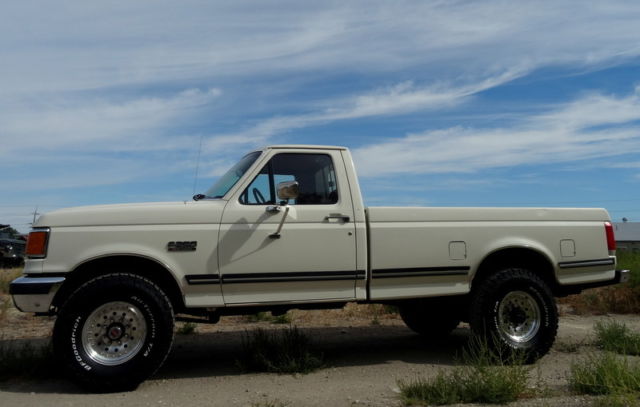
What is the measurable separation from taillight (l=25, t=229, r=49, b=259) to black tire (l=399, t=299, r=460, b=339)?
13.8 ft

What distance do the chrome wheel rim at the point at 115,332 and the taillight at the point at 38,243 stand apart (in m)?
0.70

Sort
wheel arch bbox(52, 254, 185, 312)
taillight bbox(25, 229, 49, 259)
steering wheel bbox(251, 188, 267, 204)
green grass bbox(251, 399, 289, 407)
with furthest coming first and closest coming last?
steering wheel bbox(251, 188, 267, 204) → wheel arch bbox(52, 254, 185, 312) → taillight bbox(25, 229, 49, 259) → green grass bbox(251, 399, 289, 407)

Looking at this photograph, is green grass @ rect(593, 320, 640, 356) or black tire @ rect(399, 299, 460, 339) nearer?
green grass @ rect(593, 320, 640, 356)

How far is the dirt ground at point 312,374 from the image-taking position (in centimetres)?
500

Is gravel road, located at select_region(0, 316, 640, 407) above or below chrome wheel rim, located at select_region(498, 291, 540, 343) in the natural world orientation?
below

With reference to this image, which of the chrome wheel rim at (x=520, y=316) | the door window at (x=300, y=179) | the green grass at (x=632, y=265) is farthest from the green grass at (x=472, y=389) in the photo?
the green grass at (x=632, y=265)

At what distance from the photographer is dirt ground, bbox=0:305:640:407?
16.4ft

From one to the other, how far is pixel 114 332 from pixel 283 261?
1.65 meters

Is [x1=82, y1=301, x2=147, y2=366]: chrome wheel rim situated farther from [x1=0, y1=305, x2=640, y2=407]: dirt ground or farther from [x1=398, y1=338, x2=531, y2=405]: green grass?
[x1=398, y1=338, x2=531, y2=405]: green grass

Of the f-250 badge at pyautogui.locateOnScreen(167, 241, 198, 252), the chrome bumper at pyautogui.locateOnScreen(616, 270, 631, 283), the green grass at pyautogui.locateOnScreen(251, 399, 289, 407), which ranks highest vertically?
the f-250 badge at pyautogui.locateOnScreen(167, 241, 198, 252)

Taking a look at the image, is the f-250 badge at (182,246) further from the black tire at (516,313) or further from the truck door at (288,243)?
the black tire at (516,313)

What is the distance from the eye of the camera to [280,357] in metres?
6.05

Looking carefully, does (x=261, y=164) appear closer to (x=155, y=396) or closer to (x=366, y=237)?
(x=366, y=237)

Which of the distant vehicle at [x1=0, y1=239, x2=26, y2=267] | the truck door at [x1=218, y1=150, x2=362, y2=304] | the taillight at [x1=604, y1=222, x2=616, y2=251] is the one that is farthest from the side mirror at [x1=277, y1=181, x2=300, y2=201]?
the distant vehicle at [x1=0, y1=239, x2=26, y2=267]
